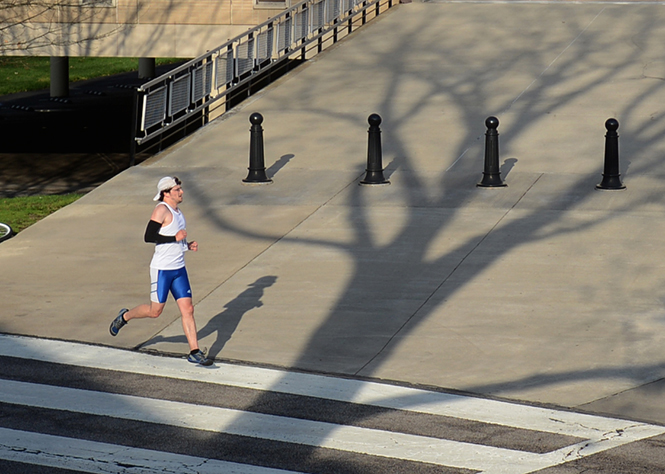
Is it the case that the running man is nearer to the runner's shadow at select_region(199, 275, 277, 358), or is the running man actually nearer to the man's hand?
the man's hand

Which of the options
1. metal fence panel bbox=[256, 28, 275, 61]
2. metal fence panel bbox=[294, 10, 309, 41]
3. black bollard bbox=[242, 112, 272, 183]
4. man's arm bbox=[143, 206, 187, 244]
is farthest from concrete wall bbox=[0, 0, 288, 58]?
man's arm bbox=[143, 206, 187, 244]

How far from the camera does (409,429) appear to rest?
271 inches

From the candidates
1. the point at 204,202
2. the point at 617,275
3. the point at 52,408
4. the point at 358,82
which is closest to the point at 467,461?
the point at 52,408

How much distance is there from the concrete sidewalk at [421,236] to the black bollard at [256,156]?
0.33 m

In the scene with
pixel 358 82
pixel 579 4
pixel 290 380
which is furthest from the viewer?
pixel 579 4

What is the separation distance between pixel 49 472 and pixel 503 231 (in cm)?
686

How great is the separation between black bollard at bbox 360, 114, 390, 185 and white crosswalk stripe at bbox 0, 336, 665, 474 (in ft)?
19.1

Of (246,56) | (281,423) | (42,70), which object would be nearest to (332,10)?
(246,56)

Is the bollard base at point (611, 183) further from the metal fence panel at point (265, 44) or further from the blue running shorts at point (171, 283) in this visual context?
the metal fence panel at point (265, 44)

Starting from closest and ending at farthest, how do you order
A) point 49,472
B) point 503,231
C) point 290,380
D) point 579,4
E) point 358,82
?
point 49,472 → point 290,380 → point 503,231 → point 358,82 → point 579,4

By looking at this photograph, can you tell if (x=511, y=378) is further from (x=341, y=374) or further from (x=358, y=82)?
(x=358, y=82)

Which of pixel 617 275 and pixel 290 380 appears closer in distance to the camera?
pixel 290 380

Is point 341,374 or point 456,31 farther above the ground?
point 456,31

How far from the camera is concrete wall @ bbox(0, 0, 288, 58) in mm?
22219
